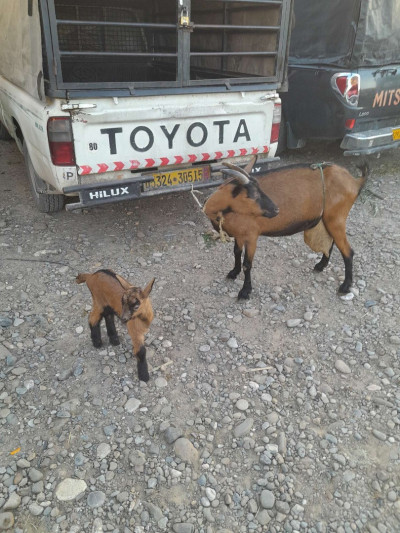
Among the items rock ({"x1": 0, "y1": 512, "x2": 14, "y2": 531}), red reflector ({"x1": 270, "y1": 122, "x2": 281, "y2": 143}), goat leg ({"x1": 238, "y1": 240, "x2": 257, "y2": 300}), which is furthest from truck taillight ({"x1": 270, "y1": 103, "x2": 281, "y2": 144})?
rock ({"x1": 0, "y1": 512, "x2": 14, "y2": 531})

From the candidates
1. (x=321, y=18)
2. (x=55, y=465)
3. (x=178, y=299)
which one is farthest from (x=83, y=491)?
(x=321, y=18)

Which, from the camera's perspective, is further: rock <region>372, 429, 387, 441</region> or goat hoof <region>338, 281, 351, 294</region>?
goat hoof <region>338, 281, 351, 294</region>

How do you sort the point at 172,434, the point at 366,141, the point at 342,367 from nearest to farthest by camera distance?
1. the point at 172,434
2. the point at 342,367
3. the point at 366,141

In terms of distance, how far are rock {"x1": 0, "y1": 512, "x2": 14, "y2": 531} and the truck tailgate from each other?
9.36ft

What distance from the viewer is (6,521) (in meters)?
2.30

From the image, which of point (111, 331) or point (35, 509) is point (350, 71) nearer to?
point (111, 331)

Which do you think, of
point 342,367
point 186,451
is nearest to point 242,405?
point 186,451

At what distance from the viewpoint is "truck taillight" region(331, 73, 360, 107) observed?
5930 mm

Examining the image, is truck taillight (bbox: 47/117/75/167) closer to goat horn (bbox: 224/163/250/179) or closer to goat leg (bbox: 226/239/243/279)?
goat horn (bbox: 224/163/250/179)

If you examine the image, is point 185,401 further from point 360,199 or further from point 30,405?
point 360,199

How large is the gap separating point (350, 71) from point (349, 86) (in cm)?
24

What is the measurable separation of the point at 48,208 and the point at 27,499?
12.0 ft

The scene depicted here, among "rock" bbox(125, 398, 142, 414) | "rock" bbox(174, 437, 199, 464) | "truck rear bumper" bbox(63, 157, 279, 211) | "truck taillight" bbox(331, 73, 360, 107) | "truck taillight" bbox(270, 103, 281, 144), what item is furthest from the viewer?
"truck taillight" bbox(331, 73, 360, 107)

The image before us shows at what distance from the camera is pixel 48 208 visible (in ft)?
17.6
